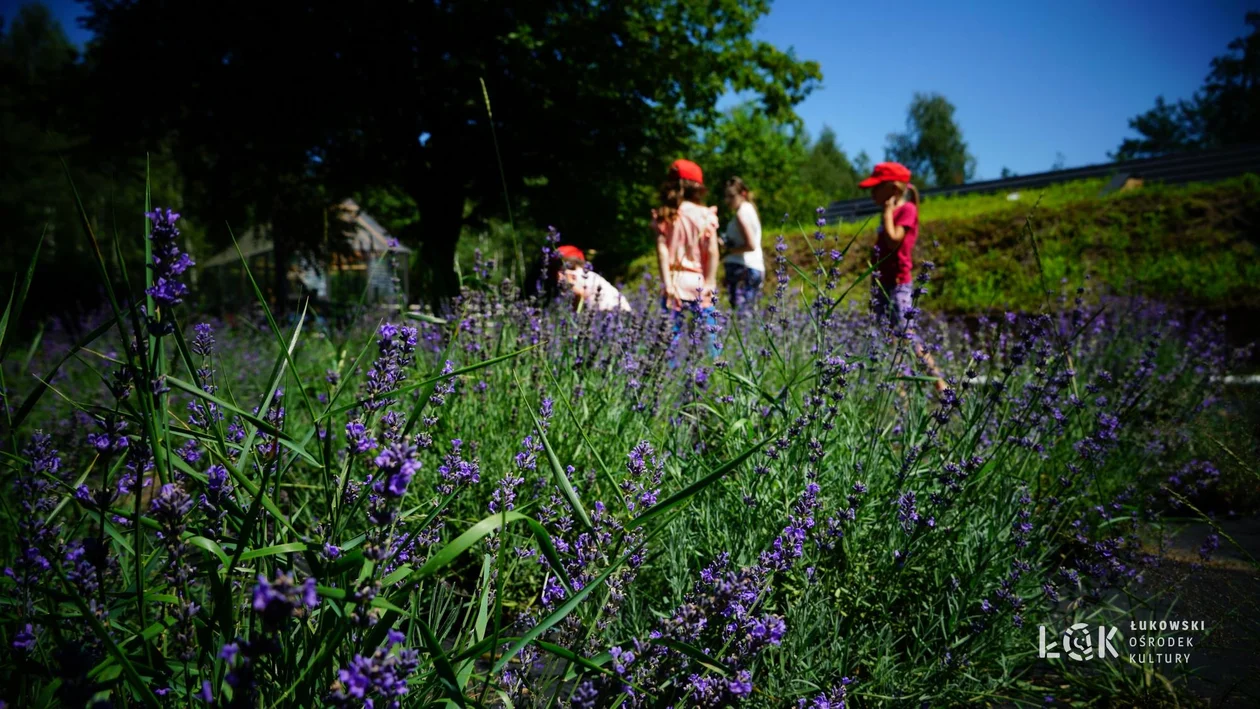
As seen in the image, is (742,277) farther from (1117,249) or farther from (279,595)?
(1117,249)

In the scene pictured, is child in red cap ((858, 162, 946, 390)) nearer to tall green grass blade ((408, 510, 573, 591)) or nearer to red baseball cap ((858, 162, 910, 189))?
red baseball cap ((858, 162, 910, 189))

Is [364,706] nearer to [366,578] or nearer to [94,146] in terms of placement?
[366,578]

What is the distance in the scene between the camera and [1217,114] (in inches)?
2206

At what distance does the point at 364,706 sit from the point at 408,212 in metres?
29.7

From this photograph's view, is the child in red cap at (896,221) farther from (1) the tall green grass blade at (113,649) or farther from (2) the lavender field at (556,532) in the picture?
(1) the tall green grass blade at (113,649)

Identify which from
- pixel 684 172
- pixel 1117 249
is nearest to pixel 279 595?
pixel 684 172

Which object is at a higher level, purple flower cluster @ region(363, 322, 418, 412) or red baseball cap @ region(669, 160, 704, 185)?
red baseball cap @ region(669, 160, 704, 185)

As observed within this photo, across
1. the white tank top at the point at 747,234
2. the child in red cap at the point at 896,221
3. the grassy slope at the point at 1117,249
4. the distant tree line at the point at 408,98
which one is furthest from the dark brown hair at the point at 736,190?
the distant tree line at the point at 408,98

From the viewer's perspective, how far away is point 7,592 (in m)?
1.31

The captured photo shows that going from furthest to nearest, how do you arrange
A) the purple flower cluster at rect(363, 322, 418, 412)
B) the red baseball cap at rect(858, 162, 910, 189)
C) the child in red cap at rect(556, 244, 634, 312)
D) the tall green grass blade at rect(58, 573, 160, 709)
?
the red baseball cap at rect(858, 162, 910, 189) < the child in red cap at rect(556, 244, 634, 312) < the purple flower cluster at rect(363, 322, 418, 412) < the tall green grass blade at rect(58, 573, 160, 709)

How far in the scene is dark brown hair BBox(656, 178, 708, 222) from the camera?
6.08 m

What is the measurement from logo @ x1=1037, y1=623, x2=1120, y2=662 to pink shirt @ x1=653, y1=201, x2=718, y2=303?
161 inches

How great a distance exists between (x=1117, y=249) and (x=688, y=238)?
28.7 feet

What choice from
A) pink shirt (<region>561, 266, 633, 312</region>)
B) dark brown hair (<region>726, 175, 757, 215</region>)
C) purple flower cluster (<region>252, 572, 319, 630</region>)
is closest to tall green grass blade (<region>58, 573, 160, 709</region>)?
purple flower cluster (<region>252, 572, 319, 630</region>)
